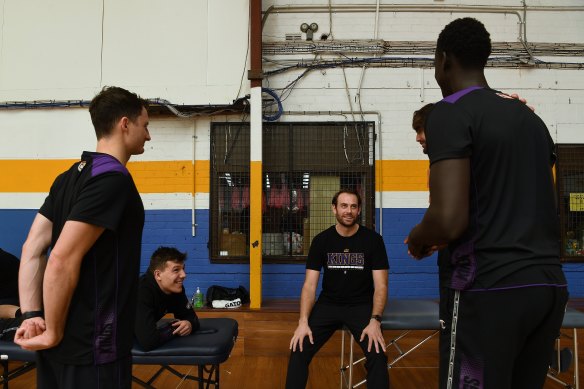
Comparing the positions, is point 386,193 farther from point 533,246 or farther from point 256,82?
point 533,246

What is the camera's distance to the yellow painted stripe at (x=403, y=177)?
4855 millimetres

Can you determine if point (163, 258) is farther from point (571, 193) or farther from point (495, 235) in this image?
point (571, 193)

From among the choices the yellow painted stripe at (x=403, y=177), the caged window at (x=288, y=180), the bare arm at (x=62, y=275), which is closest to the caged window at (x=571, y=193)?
the yellow painted stripe at (x=403, y=177)

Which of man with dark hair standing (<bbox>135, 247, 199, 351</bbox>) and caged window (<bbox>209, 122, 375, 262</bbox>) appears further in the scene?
caged window (<bbox>209, 122, 375, 262</bbox>)

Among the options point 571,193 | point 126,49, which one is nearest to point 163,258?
point 126,49

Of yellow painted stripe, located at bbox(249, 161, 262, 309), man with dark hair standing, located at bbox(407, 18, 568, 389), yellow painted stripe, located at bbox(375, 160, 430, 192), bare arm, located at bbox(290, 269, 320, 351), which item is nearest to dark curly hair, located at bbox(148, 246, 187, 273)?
bare arm, located at bbox(290, 269, 320, 351)

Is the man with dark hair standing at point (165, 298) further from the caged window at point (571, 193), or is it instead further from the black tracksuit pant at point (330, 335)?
the caged window at point (571, 193)

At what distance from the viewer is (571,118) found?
4918mm

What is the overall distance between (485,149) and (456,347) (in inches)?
20.9

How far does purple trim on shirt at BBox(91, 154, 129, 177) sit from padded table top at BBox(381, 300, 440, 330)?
218cm

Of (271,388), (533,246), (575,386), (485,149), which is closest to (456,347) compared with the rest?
(533,246)

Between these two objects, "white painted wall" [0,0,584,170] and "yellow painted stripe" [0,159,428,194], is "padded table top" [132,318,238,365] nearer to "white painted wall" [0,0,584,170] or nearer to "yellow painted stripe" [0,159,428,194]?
"yellow painted stripe" [0,159,428,194]

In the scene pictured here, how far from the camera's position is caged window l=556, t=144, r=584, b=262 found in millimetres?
4871

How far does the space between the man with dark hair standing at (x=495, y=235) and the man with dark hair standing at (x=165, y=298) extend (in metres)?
1.76
